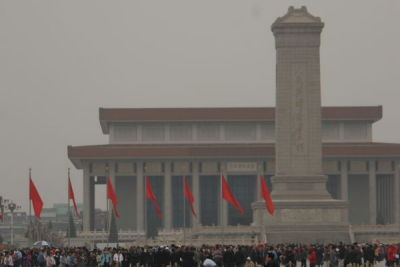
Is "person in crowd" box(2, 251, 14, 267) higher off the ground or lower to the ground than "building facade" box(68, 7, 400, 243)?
lower

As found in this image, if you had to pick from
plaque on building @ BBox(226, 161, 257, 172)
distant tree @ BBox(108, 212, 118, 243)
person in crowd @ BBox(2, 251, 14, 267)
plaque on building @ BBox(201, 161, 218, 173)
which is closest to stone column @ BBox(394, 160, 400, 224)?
plaque on building @ BBox(226, 161, 257, 172)

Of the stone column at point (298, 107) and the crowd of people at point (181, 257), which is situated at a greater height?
the stone column at point (298, 107)

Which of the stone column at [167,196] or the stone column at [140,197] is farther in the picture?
the stone column at [167,196]

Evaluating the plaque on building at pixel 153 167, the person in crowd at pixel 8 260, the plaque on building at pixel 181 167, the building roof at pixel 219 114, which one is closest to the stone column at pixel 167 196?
the plaque on building at pixel 153 167

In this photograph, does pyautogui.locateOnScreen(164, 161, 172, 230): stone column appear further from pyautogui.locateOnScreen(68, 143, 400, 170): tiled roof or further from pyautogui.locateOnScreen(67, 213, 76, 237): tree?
pyautogui.locateOnScreen(67, 213, 76, 237): tree

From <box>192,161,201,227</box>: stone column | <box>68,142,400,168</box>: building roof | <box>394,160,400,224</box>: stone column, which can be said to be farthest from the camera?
<box>192,161,201,227</box>: stone column

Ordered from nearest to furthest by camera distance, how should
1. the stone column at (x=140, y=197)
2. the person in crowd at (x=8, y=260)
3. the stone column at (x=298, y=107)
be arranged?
the person in crowd at (x=8, y=260)
the stone column at (x=298, y=107)
the stone column at (x=140, y=197)

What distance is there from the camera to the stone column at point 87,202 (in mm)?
135375

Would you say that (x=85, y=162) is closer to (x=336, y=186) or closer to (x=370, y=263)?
(x=336, y=186)

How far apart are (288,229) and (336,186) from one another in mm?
37443

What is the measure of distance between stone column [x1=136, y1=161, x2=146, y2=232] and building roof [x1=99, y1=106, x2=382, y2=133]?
9.59 meters

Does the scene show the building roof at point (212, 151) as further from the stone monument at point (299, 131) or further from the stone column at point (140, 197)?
the stone monument at point (299, 131)

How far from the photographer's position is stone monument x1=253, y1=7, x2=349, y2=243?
10750 centimetres

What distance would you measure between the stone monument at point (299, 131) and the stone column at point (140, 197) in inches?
1099
